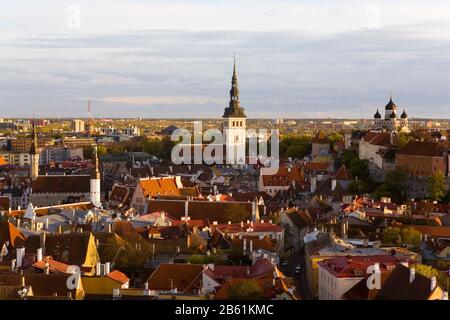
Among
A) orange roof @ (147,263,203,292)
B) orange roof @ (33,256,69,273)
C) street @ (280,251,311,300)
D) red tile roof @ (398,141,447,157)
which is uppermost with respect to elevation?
red tile roof @ (398,141,447,157)

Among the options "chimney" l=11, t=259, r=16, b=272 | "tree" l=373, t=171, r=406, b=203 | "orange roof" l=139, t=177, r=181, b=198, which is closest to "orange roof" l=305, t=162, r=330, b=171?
"tree" l=373, t=171, r=406, b=203

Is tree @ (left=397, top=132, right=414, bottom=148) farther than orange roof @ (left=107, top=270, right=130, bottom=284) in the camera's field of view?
Yes

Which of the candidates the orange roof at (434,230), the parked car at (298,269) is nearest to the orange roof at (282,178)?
the orange roof at (434,230)

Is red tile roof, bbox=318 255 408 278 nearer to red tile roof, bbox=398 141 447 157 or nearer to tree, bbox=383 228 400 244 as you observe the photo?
tree, bbox=383 228 400 244

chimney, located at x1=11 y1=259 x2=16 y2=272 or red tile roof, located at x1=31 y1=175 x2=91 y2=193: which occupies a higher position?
chimney, located at x1=11 y1=259 x2=16 y2=272

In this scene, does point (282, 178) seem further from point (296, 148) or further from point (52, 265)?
point (52, 265)

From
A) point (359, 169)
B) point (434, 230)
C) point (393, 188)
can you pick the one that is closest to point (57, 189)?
point (359, 169)

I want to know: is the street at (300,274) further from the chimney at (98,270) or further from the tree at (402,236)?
the chimney at (98,270)
